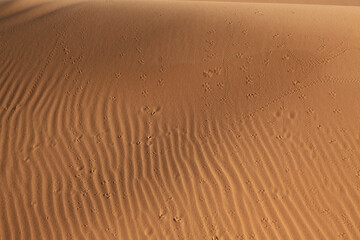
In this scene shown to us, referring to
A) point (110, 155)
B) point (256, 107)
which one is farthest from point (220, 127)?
point (110, 155)

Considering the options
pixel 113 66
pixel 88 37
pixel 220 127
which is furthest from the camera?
pixel 88 37

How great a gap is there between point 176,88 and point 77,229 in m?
3.02

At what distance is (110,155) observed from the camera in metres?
4.93

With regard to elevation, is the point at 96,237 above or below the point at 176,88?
below

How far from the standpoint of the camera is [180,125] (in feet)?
17.5

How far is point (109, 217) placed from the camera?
13.9ft

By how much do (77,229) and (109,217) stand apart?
429 millimetres

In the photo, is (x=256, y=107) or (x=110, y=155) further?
(x=256, y=107)

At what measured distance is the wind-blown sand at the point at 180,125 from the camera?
4.21 meters

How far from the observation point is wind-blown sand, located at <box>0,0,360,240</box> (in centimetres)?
421

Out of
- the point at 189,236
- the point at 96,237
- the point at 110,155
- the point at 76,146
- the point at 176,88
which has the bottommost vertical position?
the point at 189,236

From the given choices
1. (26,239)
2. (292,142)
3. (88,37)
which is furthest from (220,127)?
(88,37)

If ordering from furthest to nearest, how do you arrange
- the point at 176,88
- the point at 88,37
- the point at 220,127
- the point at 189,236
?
the point at 88,37 → the point at 176,88 → the point at 220,127 → the point at 189,236

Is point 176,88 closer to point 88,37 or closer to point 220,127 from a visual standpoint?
point 220,127
